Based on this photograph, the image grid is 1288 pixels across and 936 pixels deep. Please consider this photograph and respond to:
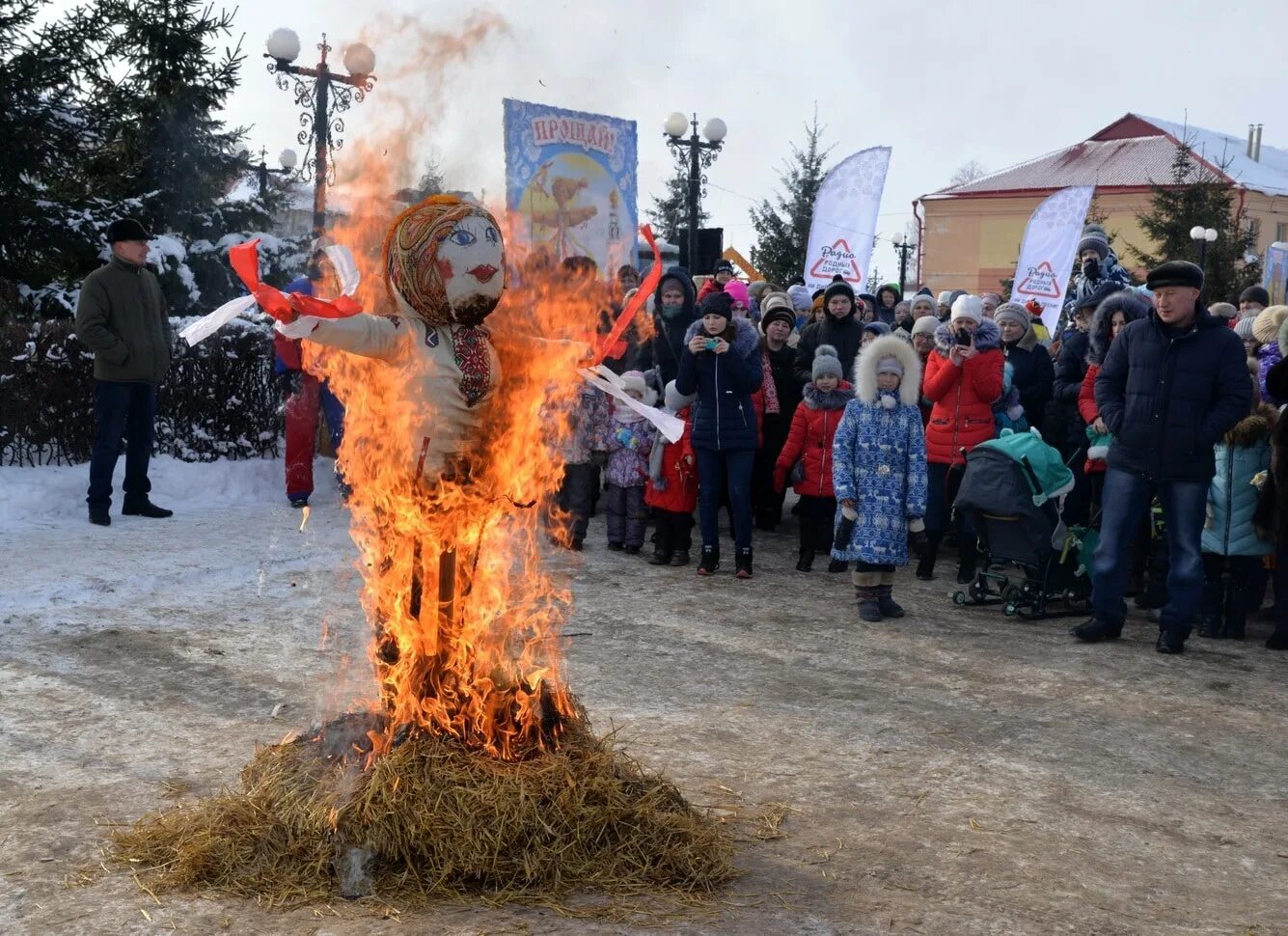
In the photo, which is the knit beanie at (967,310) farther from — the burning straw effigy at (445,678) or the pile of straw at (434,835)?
the pile of straw at (434,835)

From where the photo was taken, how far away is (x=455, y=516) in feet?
14.7

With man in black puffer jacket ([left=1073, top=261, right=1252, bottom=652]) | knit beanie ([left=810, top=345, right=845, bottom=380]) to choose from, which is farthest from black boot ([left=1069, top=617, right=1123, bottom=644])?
knit beanie ([left=810, top=345, right=845, bottom=380])

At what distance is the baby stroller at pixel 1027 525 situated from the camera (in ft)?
27.4

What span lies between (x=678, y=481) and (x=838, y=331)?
217 cm

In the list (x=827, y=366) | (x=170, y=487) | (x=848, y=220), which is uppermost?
(x=848, y=220)

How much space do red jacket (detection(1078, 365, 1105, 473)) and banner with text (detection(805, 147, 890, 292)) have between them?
595 cm

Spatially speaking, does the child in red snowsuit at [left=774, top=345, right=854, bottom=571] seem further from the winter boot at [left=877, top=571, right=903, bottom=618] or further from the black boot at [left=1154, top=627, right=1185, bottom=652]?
the black boot at [left=1154, top=627, right=1185, bottom=652]

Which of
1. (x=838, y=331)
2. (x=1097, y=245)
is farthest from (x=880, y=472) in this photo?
(x=1097, y=245)

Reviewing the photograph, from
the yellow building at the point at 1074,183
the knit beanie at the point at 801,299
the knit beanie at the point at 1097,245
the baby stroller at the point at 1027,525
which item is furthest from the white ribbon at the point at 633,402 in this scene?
the yellow building at the point at 1074,183

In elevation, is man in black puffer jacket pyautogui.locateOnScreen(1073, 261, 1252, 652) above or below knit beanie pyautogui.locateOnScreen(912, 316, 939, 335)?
below

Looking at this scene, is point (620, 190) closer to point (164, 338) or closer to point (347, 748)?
point (164, 338)

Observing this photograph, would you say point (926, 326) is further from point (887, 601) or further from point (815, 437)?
point (887, 601)

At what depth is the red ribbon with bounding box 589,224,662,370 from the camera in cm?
462

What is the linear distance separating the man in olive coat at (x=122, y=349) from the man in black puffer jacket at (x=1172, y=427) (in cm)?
700
